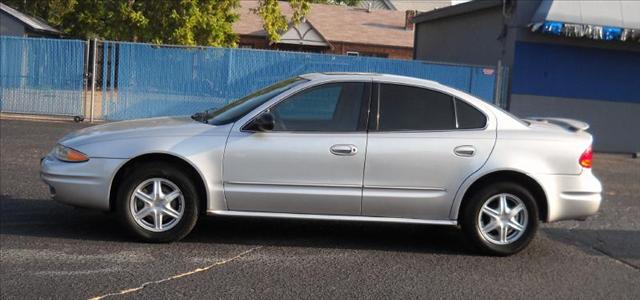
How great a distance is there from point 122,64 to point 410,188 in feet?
39.3

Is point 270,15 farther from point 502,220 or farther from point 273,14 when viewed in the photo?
point 502,220

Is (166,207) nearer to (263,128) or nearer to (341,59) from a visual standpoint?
(263,128)

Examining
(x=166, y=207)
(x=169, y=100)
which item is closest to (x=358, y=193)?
(x=166, y=207)

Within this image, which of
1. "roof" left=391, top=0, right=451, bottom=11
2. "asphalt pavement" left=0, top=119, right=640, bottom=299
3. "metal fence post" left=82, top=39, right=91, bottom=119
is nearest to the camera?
"asphalt pavement" left=0, top=119, right=640, bottom=299

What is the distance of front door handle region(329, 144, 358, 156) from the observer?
659cm

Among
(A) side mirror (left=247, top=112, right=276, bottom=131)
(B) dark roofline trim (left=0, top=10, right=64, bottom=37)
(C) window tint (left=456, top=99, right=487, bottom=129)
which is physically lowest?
(A) side mirror (left=247, top=112, right=276, bottom=131)

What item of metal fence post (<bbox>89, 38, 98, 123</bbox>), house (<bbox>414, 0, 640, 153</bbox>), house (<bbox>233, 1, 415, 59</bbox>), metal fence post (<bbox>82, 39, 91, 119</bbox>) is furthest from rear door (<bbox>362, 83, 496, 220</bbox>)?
house (<bbox>233, 1, 415, 59</bbox>)

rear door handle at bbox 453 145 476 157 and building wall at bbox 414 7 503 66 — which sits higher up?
building wall at bbox 414 7 503 66

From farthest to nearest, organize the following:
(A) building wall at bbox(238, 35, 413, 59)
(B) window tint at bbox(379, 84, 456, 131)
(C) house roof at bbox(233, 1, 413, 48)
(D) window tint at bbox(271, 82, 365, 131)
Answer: (C) house roof at bbox(233, 1, 413, 48) → (A) building wall at bbox(238, 35, 413, 59) → (B) window tint at bbox(379, 84, 456, 131) → (D) window tint at bbox(271, 82, 365, 131)

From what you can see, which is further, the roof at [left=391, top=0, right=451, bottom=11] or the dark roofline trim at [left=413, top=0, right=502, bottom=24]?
the roof at [left=391, top=0, right=451, bottom=11]

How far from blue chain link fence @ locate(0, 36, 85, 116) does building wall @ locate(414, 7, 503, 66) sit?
377 inches

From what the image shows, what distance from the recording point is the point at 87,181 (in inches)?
257

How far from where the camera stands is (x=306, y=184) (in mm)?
6598

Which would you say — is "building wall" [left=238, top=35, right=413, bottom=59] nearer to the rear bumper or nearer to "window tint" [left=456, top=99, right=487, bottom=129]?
"window tint" [left=456, top=99, right=487, bottom=129]
